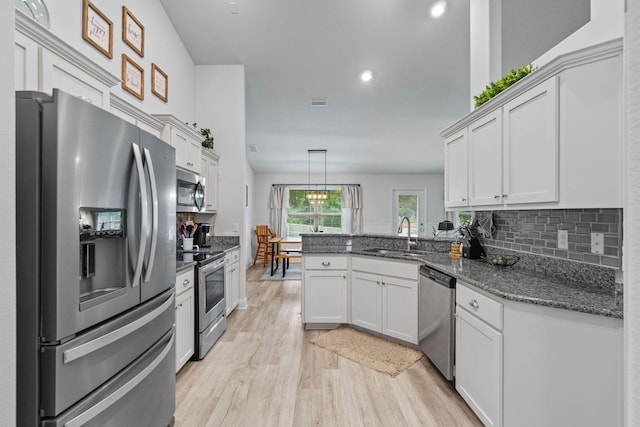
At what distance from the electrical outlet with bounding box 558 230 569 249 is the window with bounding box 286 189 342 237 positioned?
281 inches

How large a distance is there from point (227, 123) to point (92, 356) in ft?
11.3

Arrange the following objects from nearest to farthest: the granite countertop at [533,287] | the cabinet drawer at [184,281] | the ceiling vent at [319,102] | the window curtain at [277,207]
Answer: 1. the granite countertop at [533,287]
2. the cabinet drawer at [184,281]
3. the ceiling vent at [319,102]
4. the window curtain at [277,207]

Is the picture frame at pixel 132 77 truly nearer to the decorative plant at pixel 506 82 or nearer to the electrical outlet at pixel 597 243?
the decorative plant at pixel 506 82

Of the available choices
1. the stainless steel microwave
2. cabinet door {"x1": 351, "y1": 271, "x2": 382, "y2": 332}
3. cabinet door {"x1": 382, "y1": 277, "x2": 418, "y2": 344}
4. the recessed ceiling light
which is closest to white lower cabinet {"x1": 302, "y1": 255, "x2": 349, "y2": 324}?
cabinet door {"x1": 351, "y1": 271, "x2": 382, "y2": 332}

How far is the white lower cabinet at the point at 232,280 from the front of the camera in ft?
11.5

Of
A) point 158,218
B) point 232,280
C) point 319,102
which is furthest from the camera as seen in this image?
point 319,102

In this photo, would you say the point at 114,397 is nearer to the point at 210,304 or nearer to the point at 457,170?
the point at 210,304

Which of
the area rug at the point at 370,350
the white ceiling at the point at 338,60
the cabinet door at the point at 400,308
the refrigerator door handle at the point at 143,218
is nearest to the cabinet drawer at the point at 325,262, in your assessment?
the cabinet door at the point at 400,308

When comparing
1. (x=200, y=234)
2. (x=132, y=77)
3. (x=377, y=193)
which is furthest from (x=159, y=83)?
(x=377, y=193)

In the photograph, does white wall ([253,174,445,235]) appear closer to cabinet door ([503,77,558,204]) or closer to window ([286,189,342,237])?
window ([286,189,342,237])

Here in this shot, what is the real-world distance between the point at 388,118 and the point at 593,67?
4.25 meters

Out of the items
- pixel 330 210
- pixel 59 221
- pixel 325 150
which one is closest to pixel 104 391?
pixel 59 221

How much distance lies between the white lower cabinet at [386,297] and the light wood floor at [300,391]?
→ 0.34 metres

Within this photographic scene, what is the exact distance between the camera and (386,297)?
3.00 metres
